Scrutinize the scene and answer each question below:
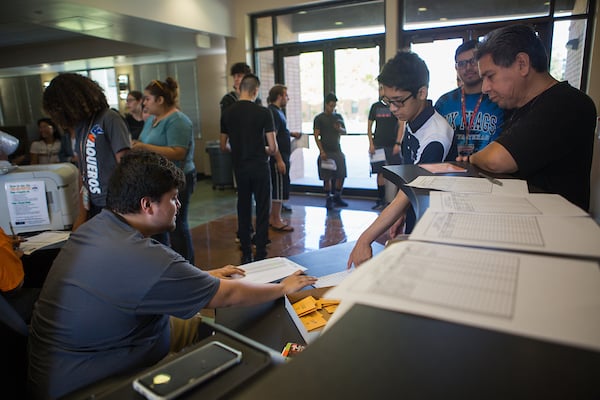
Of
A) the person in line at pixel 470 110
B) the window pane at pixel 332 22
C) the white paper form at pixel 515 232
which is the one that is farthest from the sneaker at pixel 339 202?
the white paper form at pixel 515 232

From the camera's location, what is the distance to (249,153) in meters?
3.35

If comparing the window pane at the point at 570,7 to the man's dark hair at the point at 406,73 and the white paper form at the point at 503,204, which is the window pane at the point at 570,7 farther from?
the white paper form at the point at 503,204

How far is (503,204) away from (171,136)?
2486 millimetres

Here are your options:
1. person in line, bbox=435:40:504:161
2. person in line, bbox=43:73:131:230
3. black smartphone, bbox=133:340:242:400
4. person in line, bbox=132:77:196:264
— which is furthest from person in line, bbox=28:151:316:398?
person in line, bbox=132:77:196:264

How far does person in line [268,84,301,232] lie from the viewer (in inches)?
172

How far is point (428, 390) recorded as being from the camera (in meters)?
0.36

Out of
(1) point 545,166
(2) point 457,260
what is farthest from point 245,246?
(2) point 457,260

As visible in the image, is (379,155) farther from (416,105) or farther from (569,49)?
(416,105)

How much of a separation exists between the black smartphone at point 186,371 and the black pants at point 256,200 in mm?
2714

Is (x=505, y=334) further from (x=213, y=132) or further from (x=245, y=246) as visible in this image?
(x=213, y=132)

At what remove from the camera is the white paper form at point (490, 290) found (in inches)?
15.3

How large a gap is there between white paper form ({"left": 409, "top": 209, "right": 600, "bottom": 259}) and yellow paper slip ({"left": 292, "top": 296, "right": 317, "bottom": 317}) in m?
0.62

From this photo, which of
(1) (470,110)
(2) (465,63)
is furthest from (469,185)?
(2) (465,63)

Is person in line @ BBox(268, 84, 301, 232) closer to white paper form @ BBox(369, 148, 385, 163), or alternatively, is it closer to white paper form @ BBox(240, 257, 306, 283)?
white paper form @ BBox(369, 148, 385, 163)
